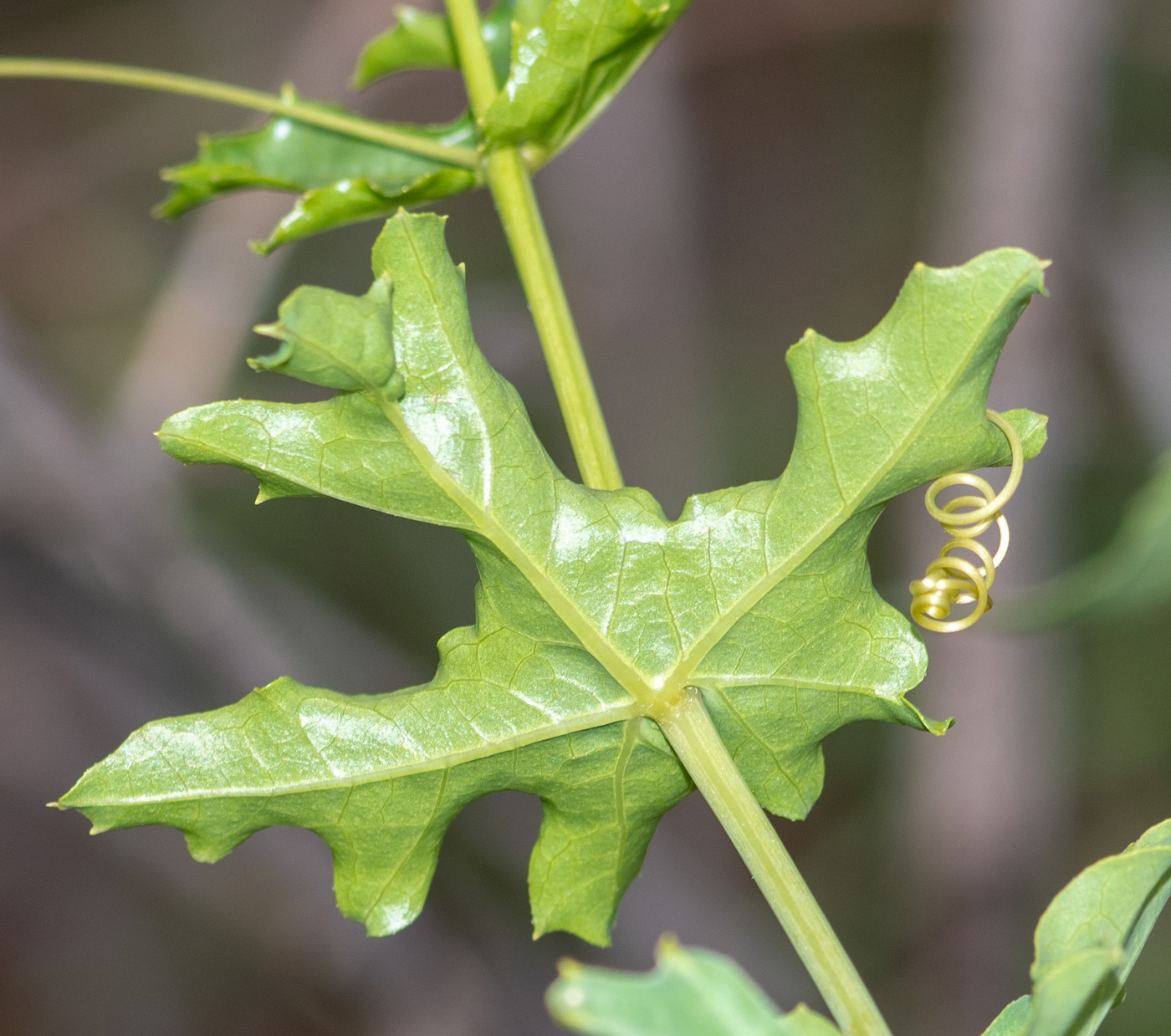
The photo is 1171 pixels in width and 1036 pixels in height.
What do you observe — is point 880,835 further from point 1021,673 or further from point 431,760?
point 431,760

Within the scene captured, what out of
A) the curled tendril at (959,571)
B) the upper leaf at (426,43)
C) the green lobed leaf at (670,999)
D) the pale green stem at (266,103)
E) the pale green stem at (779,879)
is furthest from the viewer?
the upper leaf at (426,43)

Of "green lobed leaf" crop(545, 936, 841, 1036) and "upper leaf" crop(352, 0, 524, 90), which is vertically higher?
"upper leaf" crop(352, 0, 524, 90)

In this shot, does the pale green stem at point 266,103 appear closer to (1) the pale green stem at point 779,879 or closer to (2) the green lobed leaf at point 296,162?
(2) the green lobed leaf at point 296,162

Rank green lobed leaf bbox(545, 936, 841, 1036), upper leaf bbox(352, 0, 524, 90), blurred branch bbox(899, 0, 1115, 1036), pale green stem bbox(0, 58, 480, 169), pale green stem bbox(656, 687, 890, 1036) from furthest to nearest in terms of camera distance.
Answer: blurred branch bbox(899, 0, 1115, 1036) < upper leaf bbox(352, 0, 524, 90) < pale green stem bbox(0, 58, 480, 169) < pale green stem bbox(656, 687, 890, 1036) < green lobed leaf bbox(545, 936, 841, 1036)

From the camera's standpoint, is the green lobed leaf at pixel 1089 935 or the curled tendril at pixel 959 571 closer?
the green lobed leaf at pixel 1089 935

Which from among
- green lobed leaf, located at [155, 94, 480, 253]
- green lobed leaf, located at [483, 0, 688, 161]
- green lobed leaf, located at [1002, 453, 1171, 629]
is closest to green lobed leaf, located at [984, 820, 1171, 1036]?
green lobed leaf, located at [1002, 453, 1171, 629]

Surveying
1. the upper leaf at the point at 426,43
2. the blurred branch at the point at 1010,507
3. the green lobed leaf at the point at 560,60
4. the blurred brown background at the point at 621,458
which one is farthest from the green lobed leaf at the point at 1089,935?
the blurred branch at the point at 1010,507

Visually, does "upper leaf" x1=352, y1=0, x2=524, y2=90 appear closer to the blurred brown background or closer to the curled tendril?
the curled tendril

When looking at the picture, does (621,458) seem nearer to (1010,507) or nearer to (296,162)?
(1010,507)
